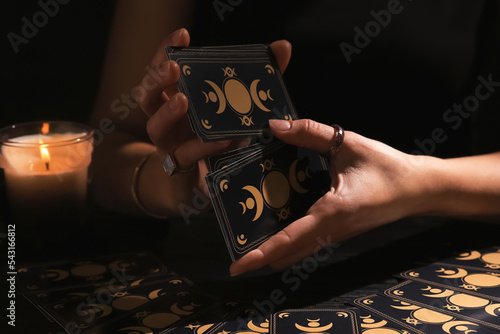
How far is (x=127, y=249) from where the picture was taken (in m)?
0.97

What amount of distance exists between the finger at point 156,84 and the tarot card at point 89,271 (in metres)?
0.29

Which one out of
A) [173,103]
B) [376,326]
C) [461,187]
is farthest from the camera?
[461,187]

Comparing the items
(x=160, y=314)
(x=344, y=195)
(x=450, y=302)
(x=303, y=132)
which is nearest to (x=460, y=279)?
(x=450, y=302)

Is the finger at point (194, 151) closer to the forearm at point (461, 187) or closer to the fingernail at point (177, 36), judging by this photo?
the fingernail at point (177, 36)

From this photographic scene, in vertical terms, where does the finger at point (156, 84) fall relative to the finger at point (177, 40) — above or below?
below

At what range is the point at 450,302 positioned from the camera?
752 millimetres

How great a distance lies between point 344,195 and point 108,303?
437 mm

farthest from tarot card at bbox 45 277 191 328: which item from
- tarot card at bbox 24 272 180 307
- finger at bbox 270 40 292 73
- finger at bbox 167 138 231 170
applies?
finger at bbox 270 40 292 73

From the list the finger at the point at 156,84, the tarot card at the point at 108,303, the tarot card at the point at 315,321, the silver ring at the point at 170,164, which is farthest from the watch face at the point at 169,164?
the tarot card at the point at 315,321

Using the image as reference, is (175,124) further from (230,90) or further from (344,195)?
(344,195)

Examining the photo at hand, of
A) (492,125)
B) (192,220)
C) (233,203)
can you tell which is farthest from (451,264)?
(492,125)

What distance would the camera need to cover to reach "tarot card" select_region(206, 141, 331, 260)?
77 cm

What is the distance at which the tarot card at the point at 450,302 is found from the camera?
71 cm

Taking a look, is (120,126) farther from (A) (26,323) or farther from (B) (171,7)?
(A) (26,323)
